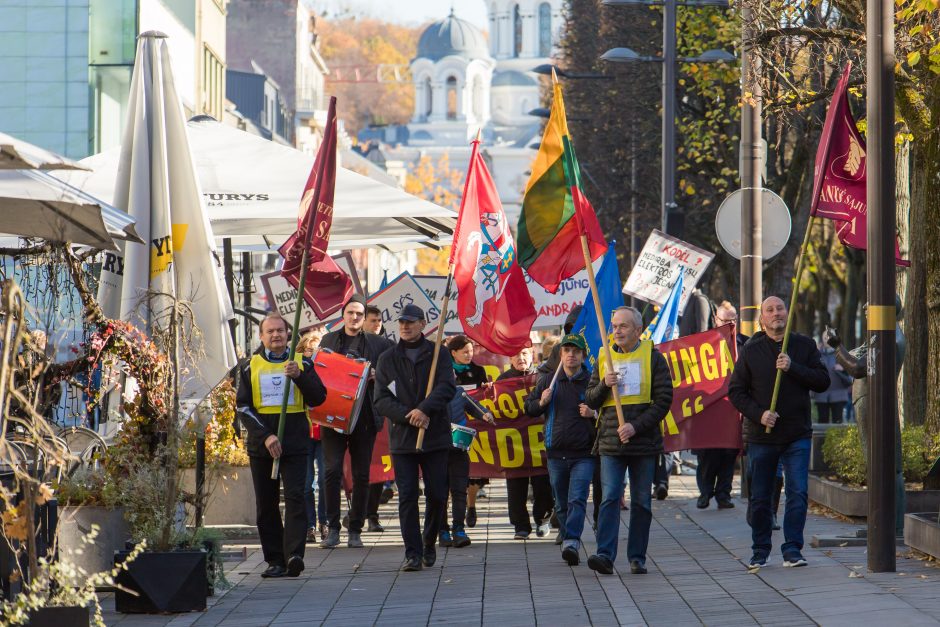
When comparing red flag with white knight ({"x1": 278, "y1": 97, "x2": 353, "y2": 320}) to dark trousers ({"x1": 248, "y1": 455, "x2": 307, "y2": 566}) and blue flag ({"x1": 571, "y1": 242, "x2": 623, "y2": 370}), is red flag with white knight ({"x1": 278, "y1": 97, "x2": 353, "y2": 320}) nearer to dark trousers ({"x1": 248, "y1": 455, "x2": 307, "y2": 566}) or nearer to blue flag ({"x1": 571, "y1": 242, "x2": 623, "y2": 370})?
dark trousers ({"x1": 248, "y1": 455, "x2": 307, "y2": 566})

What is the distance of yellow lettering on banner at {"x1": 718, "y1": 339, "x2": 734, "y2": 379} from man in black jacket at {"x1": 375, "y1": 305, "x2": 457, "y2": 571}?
14.6 ft

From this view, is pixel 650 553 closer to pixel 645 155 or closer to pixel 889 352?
pixel 889 352

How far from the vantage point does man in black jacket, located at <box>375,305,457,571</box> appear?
38.8 feet

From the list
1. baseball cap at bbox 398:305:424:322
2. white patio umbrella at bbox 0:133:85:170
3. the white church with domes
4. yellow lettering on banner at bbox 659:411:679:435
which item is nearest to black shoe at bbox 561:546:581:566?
baseball cap at bbox 398:305:424:322

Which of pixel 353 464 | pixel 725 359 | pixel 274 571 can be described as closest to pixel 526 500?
pixel 353 464

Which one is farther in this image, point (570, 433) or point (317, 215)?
point (570, 433)

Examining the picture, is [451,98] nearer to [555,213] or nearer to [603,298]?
[603,298]

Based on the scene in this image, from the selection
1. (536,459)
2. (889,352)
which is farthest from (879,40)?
(536,459)

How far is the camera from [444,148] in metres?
156

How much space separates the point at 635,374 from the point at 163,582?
3.51 m

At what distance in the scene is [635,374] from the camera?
1134 cm

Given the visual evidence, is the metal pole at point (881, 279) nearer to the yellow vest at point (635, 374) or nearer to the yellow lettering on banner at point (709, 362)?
the yellow vest at point (635, 374)

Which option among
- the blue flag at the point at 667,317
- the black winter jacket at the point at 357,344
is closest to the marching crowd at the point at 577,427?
the black winter jacket at the point at 357,344

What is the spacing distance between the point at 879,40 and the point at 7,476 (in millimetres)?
6030
